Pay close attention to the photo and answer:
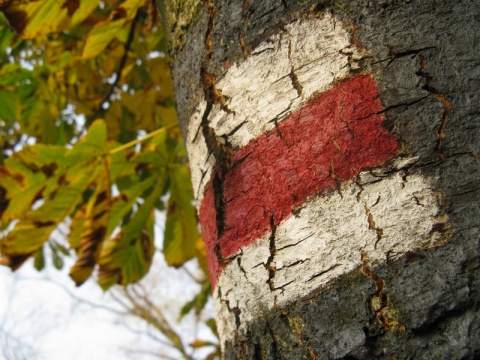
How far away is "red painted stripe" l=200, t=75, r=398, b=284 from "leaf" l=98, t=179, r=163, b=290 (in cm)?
68

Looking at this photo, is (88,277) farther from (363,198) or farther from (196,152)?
(363,198)

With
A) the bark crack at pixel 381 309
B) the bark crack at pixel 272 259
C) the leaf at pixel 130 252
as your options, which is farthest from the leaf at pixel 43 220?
the bark crack at pixel 381 309

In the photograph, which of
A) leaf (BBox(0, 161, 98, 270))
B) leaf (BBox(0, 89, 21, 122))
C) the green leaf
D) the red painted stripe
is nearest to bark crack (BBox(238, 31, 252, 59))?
the red painted stripe

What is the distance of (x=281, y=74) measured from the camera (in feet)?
1.71

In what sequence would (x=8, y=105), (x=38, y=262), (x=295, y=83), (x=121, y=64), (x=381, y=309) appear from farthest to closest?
(x=38, y=262) → (x=121, y=64) → (x=8, y=105) → (x=295, y=83) → (x=381, y=309)

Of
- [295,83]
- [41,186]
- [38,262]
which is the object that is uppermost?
[38,262]

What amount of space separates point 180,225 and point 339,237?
841mm

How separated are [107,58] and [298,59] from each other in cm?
134

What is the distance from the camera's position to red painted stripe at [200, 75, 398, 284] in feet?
1.51

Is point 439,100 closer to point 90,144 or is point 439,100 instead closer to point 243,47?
point 243,47

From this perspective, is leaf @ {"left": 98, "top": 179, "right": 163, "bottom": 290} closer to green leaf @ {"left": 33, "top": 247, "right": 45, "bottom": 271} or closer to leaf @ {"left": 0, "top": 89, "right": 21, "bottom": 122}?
leaf @ {"left": 0, "top": 89, "right": 21, "bottom": 122}

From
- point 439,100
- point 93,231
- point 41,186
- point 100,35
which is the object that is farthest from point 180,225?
point 439,100

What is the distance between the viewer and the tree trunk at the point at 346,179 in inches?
15.9

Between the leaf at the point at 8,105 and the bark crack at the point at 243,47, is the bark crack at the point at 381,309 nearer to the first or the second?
the bark crack at the point at 243,47
